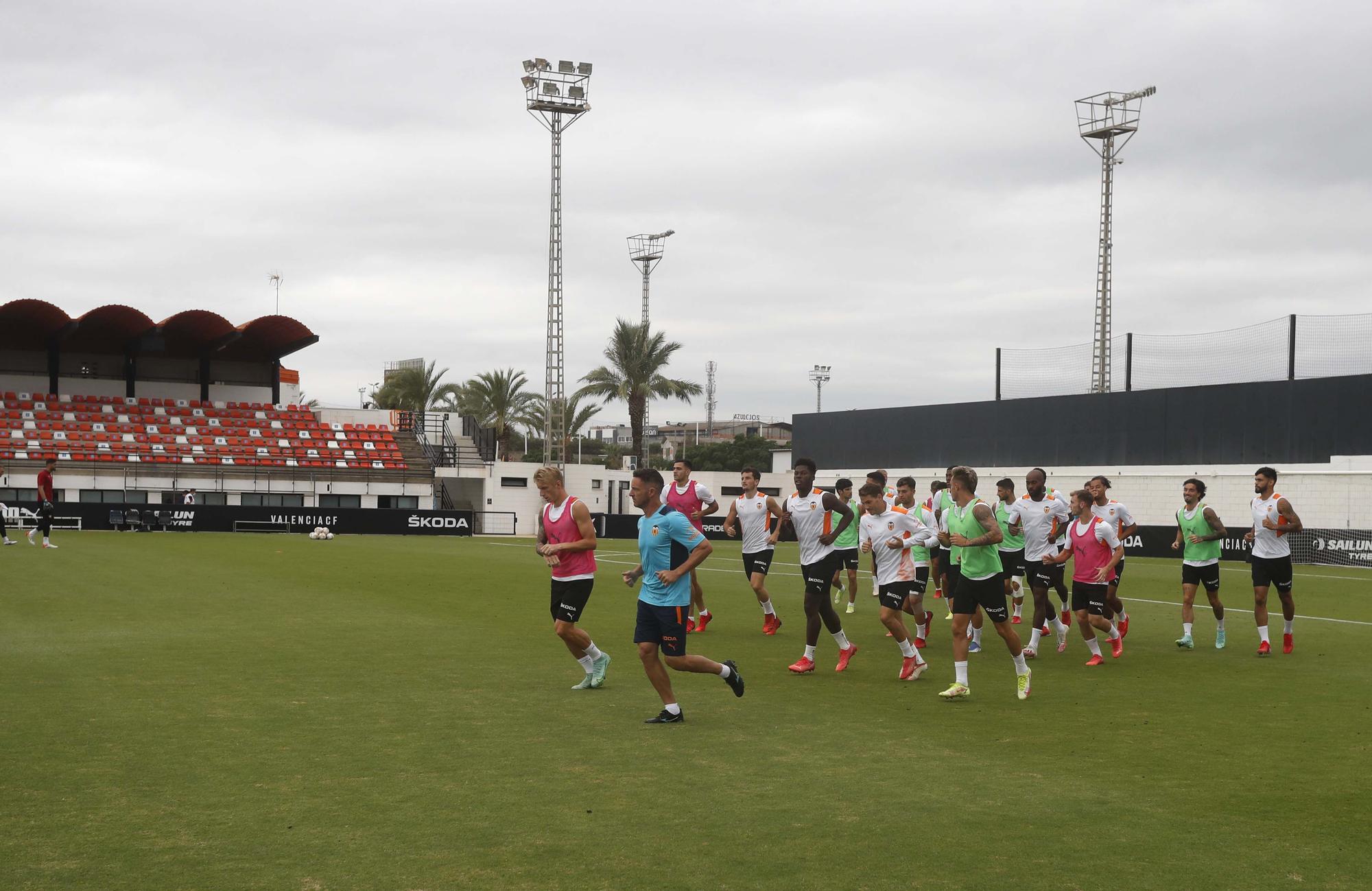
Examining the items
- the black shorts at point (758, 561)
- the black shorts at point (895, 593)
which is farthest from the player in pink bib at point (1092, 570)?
the black shorts at point (758, 561)

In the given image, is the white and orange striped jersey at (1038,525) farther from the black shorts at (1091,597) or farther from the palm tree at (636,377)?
the palm tree at (636,377)

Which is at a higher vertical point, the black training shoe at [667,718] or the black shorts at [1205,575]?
the black shorts at [1205,575]

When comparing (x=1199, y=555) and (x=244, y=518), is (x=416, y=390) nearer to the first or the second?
(x=244, y=518)

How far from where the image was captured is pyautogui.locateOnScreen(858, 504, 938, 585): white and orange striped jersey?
12.2 m

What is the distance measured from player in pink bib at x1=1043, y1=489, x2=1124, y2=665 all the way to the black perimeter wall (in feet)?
105

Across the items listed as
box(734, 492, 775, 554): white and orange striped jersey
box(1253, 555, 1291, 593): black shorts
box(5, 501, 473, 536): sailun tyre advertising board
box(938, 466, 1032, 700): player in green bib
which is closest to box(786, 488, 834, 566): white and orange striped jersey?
box(938, 466, 1032, 700): player in green bib

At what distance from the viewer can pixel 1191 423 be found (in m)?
45.0

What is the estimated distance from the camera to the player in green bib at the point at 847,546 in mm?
13117

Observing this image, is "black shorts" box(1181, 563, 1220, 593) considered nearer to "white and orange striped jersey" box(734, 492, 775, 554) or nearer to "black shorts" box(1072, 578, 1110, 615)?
"black shorts" box(1072, 578, 1110, 615)

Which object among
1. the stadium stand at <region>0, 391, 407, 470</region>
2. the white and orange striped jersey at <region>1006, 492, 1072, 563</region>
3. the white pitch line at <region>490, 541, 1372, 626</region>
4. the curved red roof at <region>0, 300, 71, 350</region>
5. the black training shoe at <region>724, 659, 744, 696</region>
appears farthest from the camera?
the curved red roof at <region>0, 300, 71, 350</region>

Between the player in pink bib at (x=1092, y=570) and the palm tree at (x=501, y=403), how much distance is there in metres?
57.2

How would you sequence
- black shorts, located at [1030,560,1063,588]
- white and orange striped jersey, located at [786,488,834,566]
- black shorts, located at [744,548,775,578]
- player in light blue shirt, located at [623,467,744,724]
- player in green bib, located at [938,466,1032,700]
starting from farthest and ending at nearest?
black shorts, located at [744,548,775,578] < black shorts, located at [1030,560,1063,588] < white and orange striped jersey, located at [786,488,834,566] < player in green bib, located at [938,466,1032,700] < player in light blue shirt, located at [623,467,744,724]

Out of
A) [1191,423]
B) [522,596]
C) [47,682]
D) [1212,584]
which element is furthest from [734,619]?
[1191,423]

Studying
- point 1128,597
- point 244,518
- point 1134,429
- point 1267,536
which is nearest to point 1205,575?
point 1267,536
